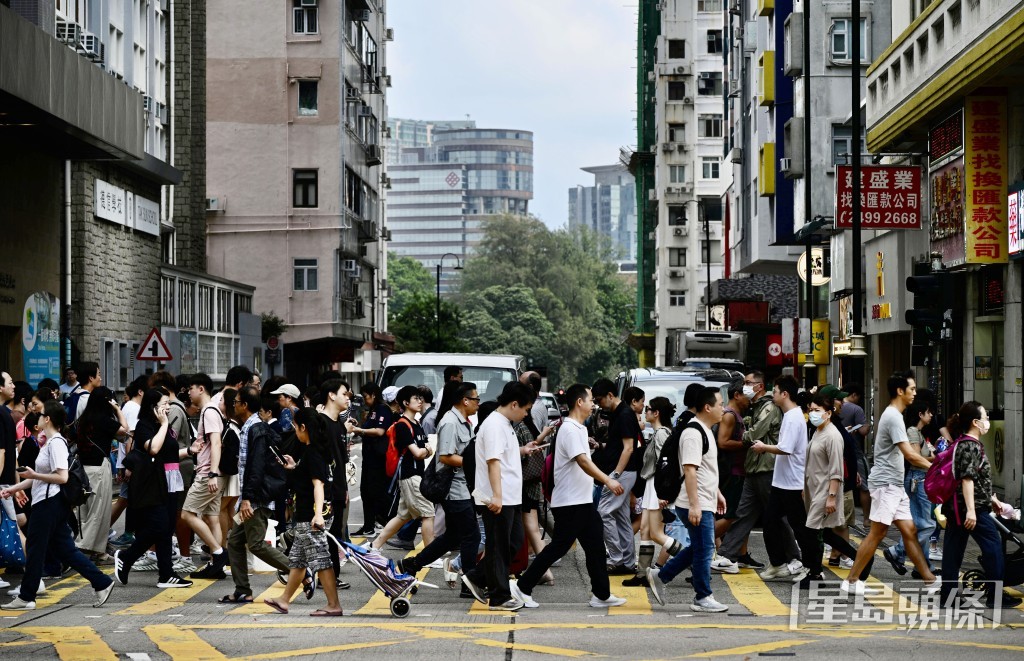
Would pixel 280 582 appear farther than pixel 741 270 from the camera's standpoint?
No

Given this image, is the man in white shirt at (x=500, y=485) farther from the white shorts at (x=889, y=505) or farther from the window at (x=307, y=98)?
the window at (x=307, y=98)

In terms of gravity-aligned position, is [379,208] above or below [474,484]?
above

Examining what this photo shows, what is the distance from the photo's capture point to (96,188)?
32281 millimetres

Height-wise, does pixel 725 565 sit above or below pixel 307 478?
below

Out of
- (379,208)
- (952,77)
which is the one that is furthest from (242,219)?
(952,77)

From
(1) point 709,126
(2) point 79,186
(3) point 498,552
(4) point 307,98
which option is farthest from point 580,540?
(1) point 709,126

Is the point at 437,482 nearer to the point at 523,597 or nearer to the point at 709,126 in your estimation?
the point at 523,597

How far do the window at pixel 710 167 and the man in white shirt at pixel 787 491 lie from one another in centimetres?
7948

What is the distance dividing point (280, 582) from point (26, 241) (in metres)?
16.7

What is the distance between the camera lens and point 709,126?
92438mm

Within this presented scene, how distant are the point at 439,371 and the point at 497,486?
33.4 feet

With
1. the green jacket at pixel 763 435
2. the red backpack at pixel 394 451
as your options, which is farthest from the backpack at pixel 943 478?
the red backpack at pixel 394 451

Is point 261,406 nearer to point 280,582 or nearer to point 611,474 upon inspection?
point 280,582

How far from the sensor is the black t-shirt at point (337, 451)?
40.6 ft
